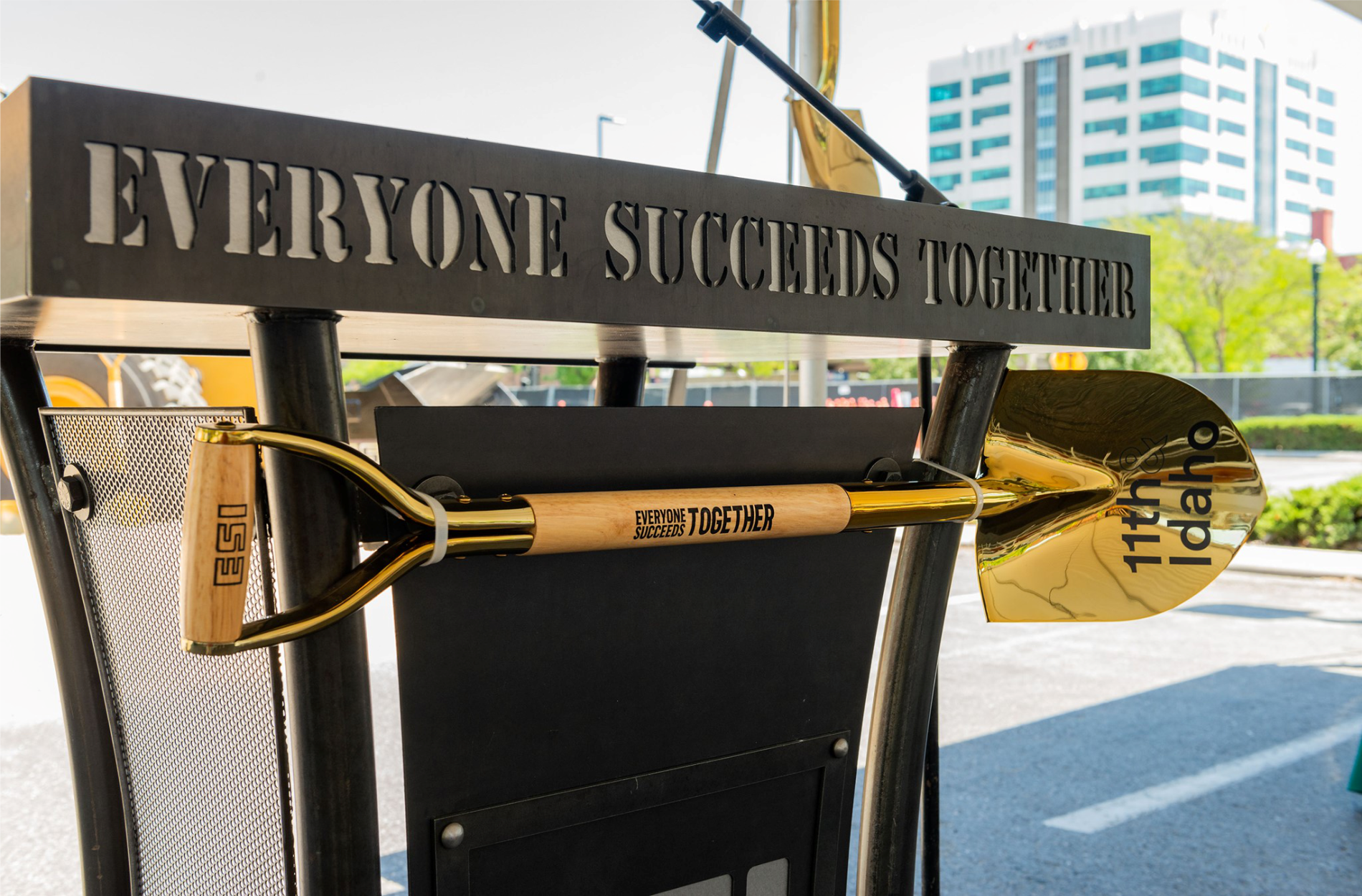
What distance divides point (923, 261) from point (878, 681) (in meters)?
0.35

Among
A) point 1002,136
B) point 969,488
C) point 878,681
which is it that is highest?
point 1002,136

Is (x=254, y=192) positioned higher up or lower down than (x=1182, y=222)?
lower down

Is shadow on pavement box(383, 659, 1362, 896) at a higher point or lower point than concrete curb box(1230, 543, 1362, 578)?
higher

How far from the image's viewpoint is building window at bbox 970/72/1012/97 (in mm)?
51184

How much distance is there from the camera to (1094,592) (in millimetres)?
853

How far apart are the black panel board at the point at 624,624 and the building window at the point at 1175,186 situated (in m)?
52.3

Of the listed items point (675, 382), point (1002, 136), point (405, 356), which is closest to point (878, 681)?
point (405, 356)

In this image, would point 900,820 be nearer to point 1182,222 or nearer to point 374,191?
point 374,191

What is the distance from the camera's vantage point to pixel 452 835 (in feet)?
2.08

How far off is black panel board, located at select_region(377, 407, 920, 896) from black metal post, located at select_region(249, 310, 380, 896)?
3cm

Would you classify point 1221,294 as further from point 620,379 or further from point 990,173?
point 990,173

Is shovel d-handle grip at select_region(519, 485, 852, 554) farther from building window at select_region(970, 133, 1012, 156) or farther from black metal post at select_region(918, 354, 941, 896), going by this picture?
building window at select_region(970, 133, 1012, 156)

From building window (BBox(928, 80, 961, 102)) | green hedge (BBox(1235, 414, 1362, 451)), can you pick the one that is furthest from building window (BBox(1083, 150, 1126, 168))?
green hedge (BBox(1235, 414, 1362, 451))

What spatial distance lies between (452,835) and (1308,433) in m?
A: 19.4
